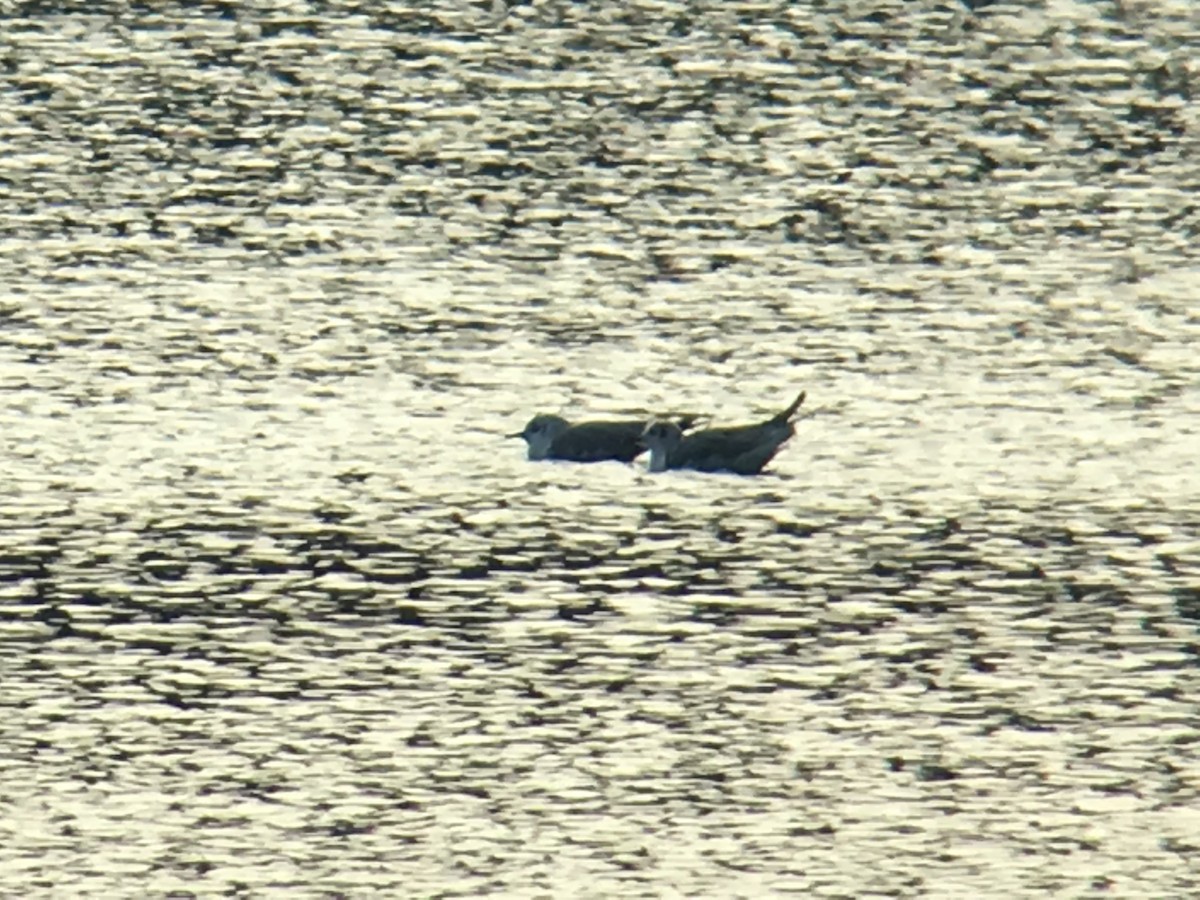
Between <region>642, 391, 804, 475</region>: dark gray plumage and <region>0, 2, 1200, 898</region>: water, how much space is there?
141 mm

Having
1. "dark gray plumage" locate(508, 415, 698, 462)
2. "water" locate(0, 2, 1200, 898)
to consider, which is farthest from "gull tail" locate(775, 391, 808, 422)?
"dark gray plumage" locate(508, 415, 698, 462)

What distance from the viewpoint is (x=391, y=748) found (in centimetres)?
1566

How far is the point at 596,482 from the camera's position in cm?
2106

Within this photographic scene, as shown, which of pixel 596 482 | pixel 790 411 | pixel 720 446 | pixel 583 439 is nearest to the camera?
pixel 720 446

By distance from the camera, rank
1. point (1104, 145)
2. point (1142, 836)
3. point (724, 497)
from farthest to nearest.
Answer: point (1104, 145) → point (724, 497) → point (1142, 836)

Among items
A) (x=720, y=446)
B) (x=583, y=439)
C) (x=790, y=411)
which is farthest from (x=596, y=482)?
(x=790, y=411)

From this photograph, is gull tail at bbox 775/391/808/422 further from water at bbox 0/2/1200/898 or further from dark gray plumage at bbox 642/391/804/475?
water at bbox 0/2/1200/898

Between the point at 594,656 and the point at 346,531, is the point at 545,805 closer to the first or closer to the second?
the point at 594,656

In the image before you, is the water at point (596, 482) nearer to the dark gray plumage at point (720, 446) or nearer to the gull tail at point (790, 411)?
the dark gray plumage at point (720, 446)

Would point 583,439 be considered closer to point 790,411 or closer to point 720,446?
point 720,446

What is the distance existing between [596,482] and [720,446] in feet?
2.51

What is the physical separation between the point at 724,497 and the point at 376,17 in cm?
1950

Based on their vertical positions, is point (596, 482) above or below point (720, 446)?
below

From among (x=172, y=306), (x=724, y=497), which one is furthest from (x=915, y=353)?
(x=172, y=306)
